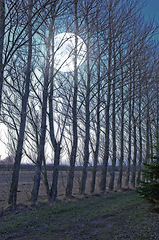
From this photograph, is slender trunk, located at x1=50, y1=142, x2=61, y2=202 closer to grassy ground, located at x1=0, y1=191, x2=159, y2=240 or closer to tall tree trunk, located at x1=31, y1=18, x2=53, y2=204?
tall tree trunk, located at x1=31, y1=18, x2=53, y2=204

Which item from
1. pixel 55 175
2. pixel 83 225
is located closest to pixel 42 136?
pixel 55 175

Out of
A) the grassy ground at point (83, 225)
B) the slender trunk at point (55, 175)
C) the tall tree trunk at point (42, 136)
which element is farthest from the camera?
the slender trunk at point (55, 175)

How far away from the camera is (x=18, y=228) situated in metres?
5.10

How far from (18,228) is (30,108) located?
6297 mm

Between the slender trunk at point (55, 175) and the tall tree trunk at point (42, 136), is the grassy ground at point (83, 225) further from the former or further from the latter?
the slender trunk at point (55, 175)

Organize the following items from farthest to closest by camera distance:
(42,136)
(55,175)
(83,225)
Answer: (55,175) < (42,136) < (83,225)

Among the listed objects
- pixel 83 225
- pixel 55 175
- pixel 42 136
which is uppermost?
pixel 42 136

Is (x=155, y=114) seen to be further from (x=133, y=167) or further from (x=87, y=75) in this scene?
(x=87, y=75)

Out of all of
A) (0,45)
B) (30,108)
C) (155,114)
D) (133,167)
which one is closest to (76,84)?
(30,108)

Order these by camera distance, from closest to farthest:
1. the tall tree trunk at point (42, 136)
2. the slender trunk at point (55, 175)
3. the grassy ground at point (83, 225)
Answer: the grassy ground at point (83, 225) → the tall tree trunk at point (42, 136) → the slender trunk at point (55, 175)

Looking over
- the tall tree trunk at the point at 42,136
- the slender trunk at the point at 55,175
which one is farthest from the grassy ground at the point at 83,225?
the slender trunk at the point at 55,175

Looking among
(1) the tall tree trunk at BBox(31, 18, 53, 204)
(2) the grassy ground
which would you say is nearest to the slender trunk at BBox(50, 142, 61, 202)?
(1) the tall tree trunk at BBox(31, 18, 53, 204)

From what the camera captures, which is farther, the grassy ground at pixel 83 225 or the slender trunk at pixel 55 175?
the slender trunk at pixel 55 175

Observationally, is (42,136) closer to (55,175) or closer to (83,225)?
(55,175)
